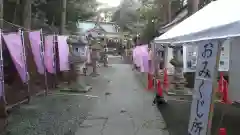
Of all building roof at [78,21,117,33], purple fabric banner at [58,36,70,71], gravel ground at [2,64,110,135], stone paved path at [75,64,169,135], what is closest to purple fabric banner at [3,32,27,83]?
gravel ground at [2,64,110,135]

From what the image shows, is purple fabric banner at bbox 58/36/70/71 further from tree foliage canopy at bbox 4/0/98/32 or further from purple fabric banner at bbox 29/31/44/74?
tree foliage canopy at bbox 4/0/98/32

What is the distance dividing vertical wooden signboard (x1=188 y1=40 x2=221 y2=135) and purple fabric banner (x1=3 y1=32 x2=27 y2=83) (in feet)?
17.7

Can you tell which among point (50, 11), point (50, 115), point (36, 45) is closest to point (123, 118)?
point (50, 115)

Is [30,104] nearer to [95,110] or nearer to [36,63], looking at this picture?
[36,63]

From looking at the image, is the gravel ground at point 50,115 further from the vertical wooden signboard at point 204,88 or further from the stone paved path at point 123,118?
the vertical wooden signboard at point 204,88

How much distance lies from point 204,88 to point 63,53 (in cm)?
908

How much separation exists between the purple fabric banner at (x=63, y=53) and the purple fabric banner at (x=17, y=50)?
391 cm

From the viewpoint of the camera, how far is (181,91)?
1174 centimetres

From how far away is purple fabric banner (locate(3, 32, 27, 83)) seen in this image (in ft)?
24.8

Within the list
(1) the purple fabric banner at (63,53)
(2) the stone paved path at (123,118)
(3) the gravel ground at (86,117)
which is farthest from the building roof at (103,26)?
(2) the stone paved path at (123,118)

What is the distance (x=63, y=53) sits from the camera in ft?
40.5

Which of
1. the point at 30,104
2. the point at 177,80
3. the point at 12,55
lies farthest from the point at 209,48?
the point at 177,80

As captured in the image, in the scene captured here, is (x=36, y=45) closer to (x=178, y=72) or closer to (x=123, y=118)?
(x=123, y=118)

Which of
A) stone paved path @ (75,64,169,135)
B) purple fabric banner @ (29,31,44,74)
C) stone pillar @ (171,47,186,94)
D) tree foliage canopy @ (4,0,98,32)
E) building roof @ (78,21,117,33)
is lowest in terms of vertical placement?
stone paved path @ (75,64,169,135)
